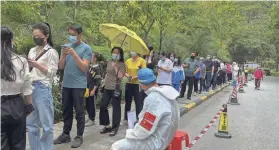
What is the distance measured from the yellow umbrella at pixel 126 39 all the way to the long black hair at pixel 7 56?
3.61 m

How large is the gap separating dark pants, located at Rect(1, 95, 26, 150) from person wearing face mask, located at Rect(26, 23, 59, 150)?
0.78 m

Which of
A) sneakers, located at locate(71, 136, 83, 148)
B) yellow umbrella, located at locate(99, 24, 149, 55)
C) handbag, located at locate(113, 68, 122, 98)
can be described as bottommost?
sneakers, located at locate(71, 136, 83, 148)

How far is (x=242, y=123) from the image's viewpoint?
9320mm

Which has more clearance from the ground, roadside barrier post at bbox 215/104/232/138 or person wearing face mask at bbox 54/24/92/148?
person wearing face mask at bbox 54/24/92/148

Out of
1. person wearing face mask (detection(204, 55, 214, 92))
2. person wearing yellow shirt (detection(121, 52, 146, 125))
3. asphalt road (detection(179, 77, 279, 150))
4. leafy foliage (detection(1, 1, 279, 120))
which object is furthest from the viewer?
person wearing face mask (detection(204, 55, 214, 92))

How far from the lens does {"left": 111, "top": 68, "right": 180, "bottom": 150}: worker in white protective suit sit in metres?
3.07

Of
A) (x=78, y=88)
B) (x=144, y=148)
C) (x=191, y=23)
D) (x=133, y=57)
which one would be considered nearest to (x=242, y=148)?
(x=133, y=57)

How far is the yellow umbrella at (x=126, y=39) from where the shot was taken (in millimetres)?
6906

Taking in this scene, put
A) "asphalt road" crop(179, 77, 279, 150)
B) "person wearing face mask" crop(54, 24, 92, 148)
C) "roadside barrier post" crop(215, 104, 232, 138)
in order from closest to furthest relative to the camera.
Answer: "person wearing face mask" crop(54, 24, 92, 148), "asphalt road" crop(179, 77, 279, 150), "roadside barrier post" crop(215, 104, 232, 138)

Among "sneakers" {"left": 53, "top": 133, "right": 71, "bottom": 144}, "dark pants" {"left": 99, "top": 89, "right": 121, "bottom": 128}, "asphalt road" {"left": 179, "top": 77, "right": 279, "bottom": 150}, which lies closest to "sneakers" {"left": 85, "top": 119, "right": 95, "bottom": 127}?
"dark pants" {"left": 99, "top": 89, "right": 121, "bottom": 128}

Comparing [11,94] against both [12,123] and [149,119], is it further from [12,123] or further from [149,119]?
[149,119]

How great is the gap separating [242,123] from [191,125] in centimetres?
151

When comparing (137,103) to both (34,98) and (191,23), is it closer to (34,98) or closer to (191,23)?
(34,98)

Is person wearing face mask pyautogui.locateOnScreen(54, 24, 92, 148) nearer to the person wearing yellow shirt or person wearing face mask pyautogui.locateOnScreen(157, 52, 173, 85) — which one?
the person wearing yellow shirt
